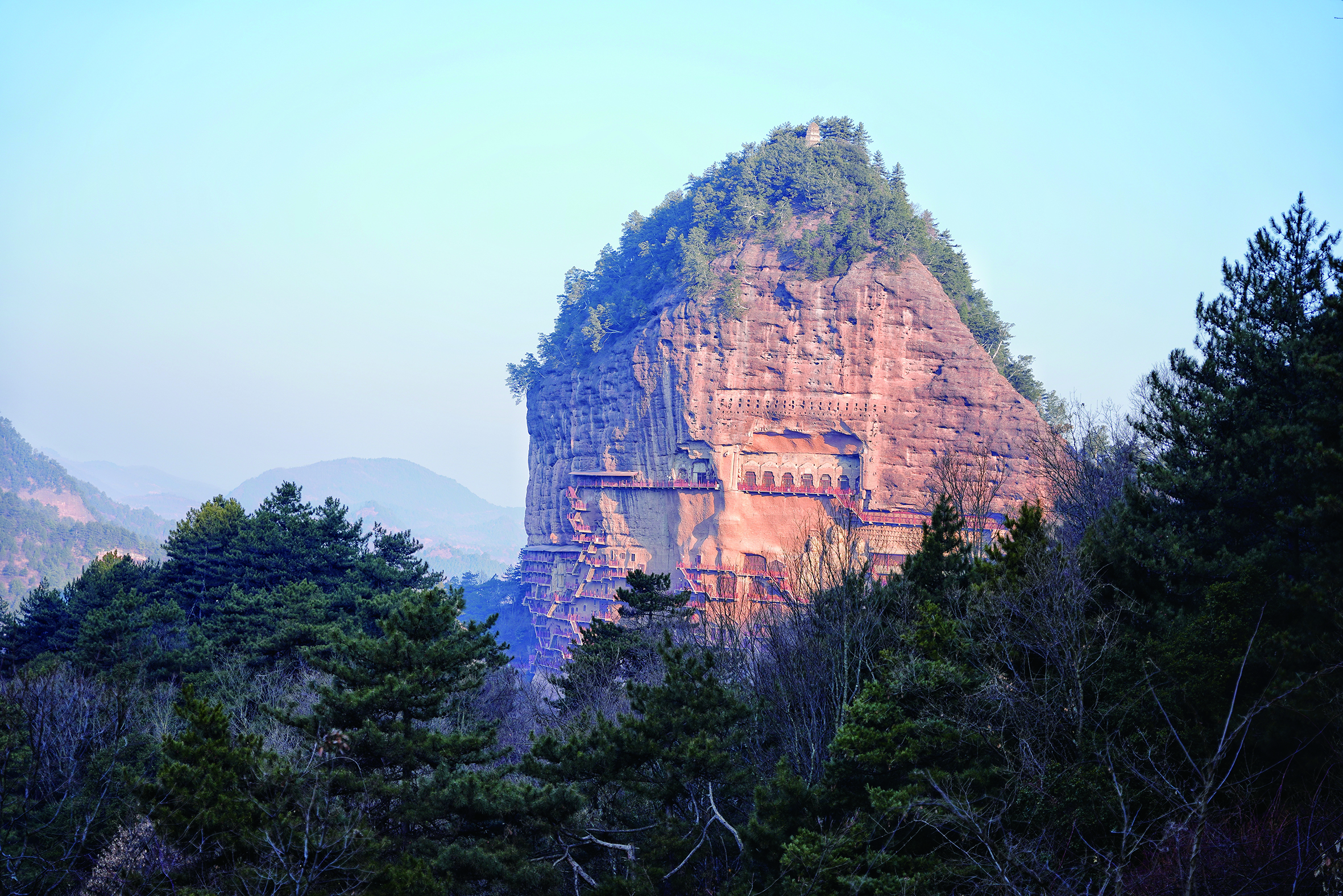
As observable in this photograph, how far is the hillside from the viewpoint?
9669 cm

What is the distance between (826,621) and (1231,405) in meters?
7.02

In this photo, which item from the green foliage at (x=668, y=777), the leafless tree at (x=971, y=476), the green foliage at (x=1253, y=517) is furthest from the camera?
the leafless tree at (x=971, y=476)

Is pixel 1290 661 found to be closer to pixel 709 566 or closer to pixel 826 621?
pixel 826 621

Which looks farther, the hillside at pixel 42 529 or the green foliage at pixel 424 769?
the hillside at pixel 42 529

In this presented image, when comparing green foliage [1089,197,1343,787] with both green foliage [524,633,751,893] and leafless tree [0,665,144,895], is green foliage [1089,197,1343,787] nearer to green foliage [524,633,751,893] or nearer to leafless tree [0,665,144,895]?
green foliage [524,633,751,893]

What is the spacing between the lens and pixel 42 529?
103625mm

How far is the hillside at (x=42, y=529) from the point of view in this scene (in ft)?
317

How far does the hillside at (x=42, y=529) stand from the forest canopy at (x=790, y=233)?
4478 centimetres

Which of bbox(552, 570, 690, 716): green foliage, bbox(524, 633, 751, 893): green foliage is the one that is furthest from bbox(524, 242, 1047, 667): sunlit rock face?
bbox(524, 633, 751, 893): green foliage

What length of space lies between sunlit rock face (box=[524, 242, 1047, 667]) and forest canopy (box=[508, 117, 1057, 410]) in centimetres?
114

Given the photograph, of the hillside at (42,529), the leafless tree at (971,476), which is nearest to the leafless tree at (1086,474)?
the leafless tree at (971,476)

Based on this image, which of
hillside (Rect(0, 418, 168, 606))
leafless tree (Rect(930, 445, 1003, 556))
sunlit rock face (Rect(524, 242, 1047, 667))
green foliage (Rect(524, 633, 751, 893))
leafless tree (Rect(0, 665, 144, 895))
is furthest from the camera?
A: hillside (Rect(0, 418, 168, 606))

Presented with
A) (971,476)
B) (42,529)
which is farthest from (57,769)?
→ (42,529)

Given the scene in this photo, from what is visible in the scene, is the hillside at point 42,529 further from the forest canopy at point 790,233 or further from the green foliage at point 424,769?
the green foliage at point 424,769
